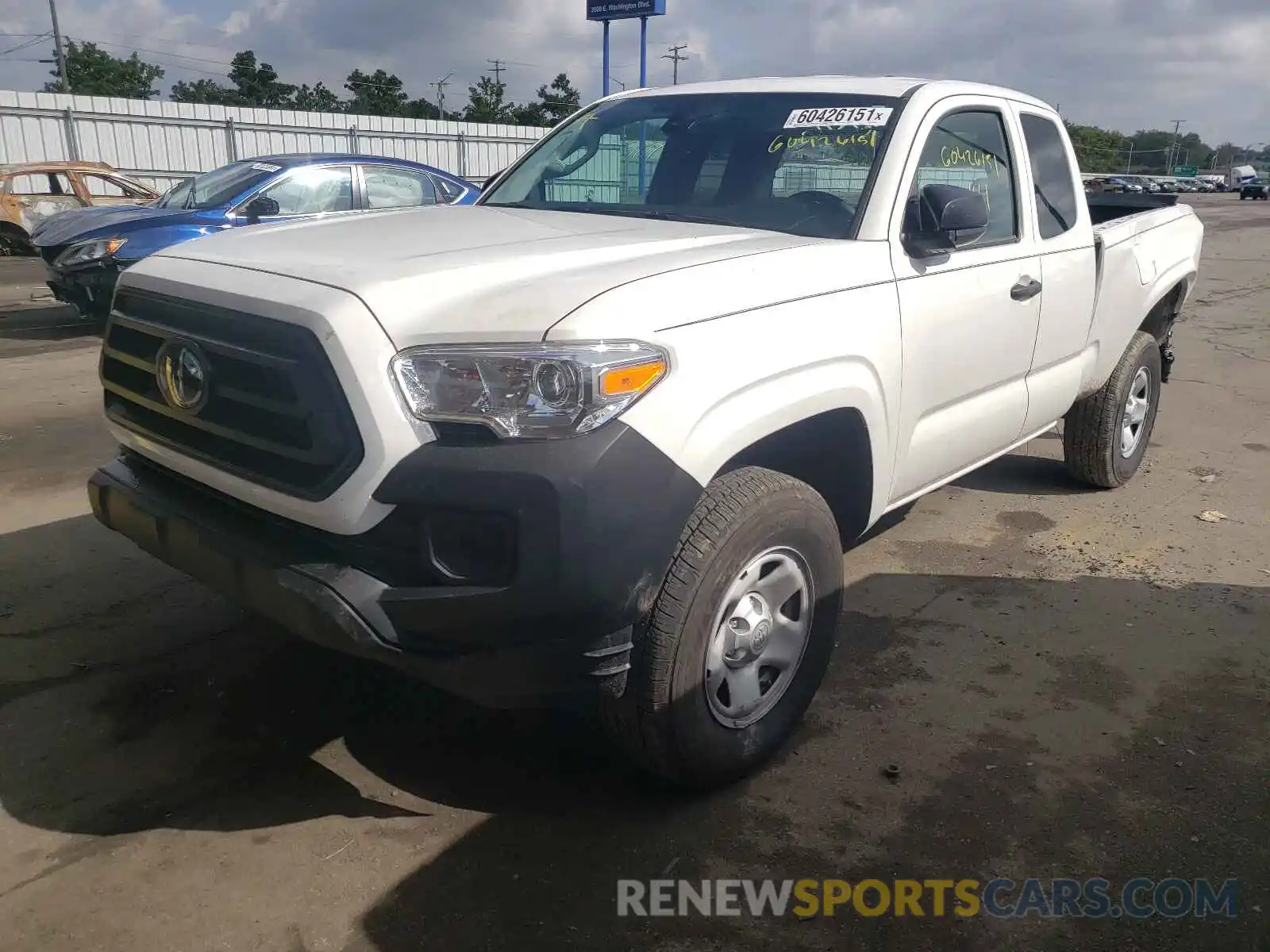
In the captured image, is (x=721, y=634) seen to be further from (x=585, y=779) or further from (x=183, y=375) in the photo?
(x=183, y=375)

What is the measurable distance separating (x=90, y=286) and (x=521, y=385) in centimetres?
828

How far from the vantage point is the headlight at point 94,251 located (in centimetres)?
903

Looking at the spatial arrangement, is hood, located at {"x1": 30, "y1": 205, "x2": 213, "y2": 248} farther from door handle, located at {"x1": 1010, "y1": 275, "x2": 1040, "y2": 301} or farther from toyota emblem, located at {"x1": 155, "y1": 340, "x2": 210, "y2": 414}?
door handle, located at {"x1": 1010, "y1": 275, "x2": 1040, "y2": 301}

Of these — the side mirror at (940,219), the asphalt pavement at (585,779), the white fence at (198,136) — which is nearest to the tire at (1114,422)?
the asphalt pavement at (585,779)

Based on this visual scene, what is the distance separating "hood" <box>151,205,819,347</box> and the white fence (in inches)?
689

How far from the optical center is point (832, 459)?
126 inches

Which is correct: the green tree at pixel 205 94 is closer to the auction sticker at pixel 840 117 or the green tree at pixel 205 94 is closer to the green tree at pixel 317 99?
the green tree at pixel 317 99

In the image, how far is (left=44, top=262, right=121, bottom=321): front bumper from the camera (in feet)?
29.6

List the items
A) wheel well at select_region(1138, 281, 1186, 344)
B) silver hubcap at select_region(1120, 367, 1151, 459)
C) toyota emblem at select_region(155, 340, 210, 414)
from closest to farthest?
toyota emblem at select_region(155, 340, 210, 414), silver hubcap at select_region(1120, 367, 1151, 459), wheel well at select_region(1138, 281, 1186, 344)

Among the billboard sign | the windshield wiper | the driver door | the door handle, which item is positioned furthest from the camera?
the billboard sign

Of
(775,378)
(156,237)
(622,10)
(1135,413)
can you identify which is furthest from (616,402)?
(622,10)

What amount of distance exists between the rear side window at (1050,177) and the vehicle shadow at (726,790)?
1.65 meters

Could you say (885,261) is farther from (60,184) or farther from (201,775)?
(60,184)

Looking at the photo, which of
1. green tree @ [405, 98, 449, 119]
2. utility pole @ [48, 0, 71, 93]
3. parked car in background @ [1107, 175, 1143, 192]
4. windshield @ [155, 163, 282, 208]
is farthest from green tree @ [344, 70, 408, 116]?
windshield @ [155, 163, 282, 208]
